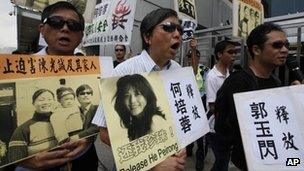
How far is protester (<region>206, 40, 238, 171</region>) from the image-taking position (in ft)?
13.9

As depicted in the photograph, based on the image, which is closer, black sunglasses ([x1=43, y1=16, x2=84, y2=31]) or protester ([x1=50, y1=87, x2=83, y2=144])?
protester ([x1=50, y1=87, x2=83, y2=144])

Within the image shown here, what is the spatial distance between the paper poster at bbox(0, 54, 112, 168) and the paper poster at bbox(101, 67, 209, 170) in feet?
0.77

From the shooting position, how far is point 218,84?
4773 millimetres

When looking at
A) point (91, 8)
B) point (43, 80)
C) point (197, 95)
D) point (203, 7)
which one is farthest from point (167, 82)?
point (203, 7)

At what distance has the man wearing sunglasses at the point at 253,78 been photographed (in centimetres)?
252

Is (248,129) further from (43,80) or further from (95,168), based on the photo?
(43,80)

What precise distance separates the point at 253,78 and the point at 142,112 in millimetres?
955

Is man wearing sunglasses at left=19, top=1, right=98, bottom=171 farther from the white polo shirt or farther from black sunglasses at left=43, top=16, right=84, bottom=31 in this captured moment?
the white polo shirt

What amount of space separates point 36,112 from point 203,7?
15.6m

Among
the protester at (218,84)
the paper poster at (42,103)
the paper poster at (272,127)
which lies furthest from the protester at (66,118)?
the protester at (218,84)

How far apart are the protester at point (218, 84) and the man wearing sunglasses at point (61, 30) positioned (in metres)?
2.35

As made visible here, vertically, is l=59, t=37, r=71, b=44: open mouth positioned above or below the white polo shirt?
above

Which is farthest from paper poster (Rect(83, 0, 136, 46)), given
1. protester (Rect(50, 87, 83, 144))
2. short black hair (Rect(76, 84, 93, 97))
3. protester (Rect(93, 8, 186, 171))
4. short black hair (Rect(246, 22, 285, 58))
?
protester (Rect(50, 87, 83, 144))

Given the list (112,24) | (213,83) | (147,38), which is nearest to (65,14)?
(147,38)
